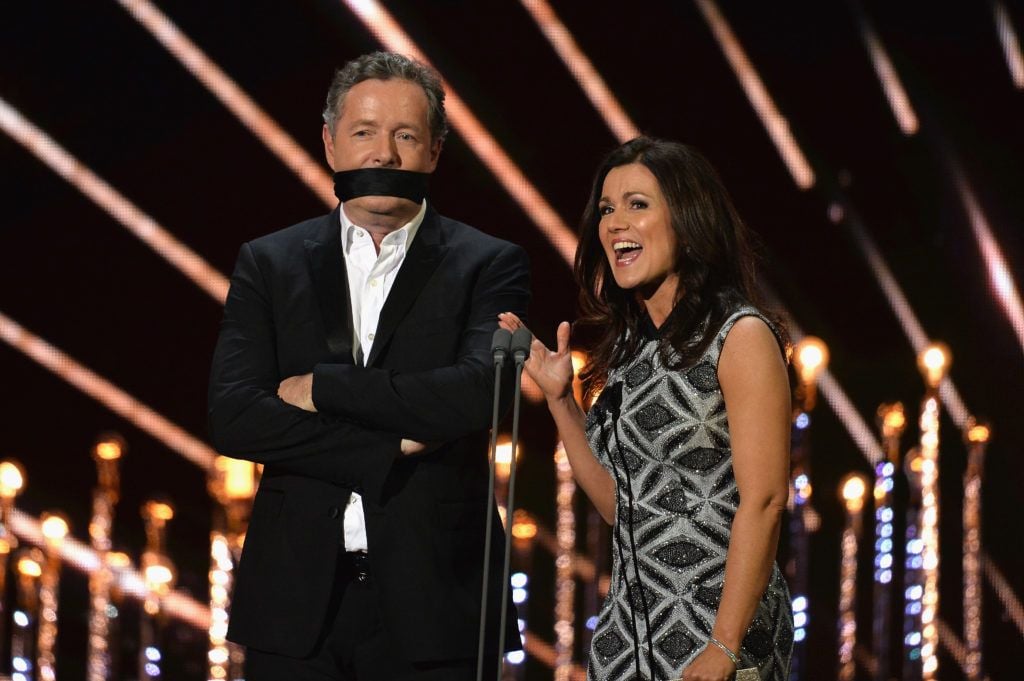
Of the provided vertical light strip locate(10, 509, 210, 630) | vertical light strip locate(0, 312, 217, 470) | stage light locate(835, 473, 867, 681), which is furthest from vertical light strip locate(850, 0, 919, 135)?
vertical light strip locate(10, 509, 210, 630)

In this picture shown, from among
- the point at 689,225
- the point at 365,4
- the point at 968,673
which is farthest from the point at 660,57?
the point at 689,225

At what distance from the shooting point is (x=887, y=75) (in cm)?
703

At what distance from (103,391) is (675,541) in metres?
5.24

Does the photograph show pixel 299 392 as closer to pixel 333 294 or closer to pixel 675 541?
pixel 333 294

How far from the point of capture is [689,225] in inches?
92.3

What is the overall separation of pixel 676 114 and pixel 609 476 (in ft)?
15.4

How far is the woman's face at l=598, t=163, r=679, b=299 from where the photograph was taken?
2.36 m

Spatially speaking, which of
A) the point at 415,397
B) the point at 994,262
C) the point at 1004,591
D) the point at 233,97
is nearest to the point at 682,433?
the point at 415,397

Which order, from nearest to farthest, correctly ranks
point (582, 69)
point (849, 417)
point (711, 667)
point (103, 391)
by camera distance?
1. point (711, 667)
2. point (582, 69)
3. point (103, 391)
4. point (849, 417)

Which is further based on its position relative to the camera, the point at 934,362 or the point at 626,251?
the point at 934,362

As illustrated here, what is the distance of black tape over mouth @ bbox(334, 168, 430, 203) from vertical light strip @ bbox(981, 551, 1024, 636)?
225 inches

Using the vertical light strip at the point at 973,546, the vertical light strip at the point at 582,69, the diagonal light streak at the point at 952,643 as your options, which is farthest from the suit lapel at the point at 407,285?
the diagonal light streak at the point at 952,643

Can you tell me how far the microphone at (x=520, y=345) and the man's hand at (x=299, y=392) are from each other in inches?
16.0

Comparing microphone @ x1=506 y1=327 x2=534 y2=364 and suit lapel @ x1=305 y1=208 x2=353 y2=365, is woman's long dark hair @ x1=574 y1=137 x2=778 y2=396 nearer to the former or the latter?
microphone @ x1=506 y1=327 x2=534 y2=364
